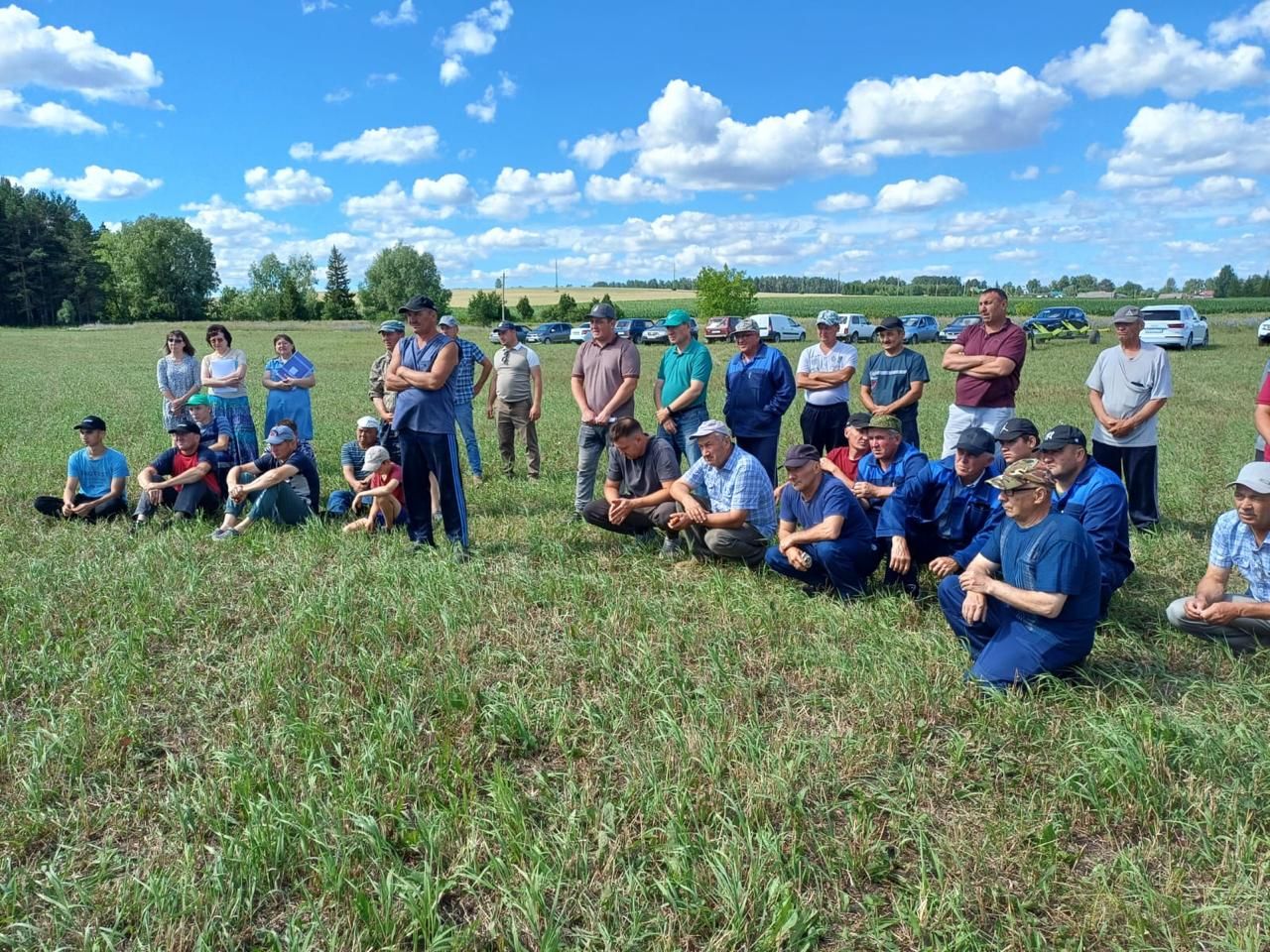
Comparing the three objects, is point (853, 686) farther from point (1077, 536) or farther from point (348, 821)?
point (348, 821)

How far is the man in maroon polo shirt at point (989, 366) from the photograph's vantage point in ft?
20.2

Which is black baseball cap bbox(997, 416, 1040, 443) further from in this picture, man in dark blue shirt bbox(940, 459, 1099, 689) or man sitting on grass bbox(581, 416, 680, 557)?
man sitting on grass bbox(581, 416, 680, 557)

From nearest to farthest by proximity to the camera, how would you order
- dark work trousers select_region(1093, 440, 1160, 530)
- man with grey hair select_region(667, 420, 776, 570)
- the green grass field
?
the green grass field < man with grey hair select_region(667, 420, 776, 570) < dark work trousers select_region(1093, 440, 1160, 530)

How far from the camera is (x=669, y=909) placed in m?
2.58

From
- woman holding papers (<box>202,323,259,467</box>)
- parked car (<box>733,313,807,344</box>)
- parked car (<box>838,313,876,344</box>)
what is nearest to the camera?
woman holding papers (<box>202,323,259,467</box>)

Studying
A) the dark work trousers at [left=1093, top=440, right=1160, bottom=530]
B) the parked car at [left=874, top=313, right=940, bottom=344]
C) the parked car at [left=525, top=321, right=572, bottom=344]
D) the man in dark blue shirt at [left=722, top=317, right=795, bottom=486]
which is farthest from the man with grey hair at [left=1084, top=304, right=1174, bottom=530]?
the parked car at [left=525, top=321, right=572, bottom=344]

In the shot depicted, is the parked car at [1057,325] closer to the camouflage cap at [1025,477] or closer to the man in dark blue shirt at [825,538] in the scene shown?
the man in dark blue shirt at [825,538]

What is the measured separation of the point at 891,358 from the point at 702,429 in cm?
225

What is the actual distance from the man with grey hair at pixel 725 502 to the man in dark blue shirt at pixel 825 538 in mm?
406

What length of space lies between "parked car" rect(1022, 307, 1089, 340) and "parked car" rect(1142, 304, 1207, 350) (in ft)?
11.6

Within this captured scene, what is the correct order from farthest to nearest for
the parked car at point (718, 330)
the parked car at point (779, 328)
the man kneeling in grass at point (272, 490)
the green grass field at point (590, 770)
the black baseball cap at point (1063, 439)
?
the parked car at point (779, 328) < the parked car at point (718, 330) < the man kneeling in grass at point (272, 490) < the black baseball cap at point (1063, 439) < the green grass field at point (590, 770)

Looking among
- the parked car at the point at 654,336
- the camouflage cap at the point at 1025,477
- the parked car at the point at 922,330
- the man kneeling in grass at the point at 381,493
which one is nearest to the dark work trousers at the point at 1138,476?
the camouflage cap at the point at 1025,477

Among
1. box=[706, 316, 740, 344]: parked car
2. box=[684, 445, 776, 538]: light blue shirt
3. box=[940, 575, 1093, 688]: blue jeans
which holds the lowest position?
box=[940, 575, 1093, 688]: blue jeans

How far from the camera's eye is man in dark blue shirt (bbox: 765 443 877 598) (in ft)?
16.2
